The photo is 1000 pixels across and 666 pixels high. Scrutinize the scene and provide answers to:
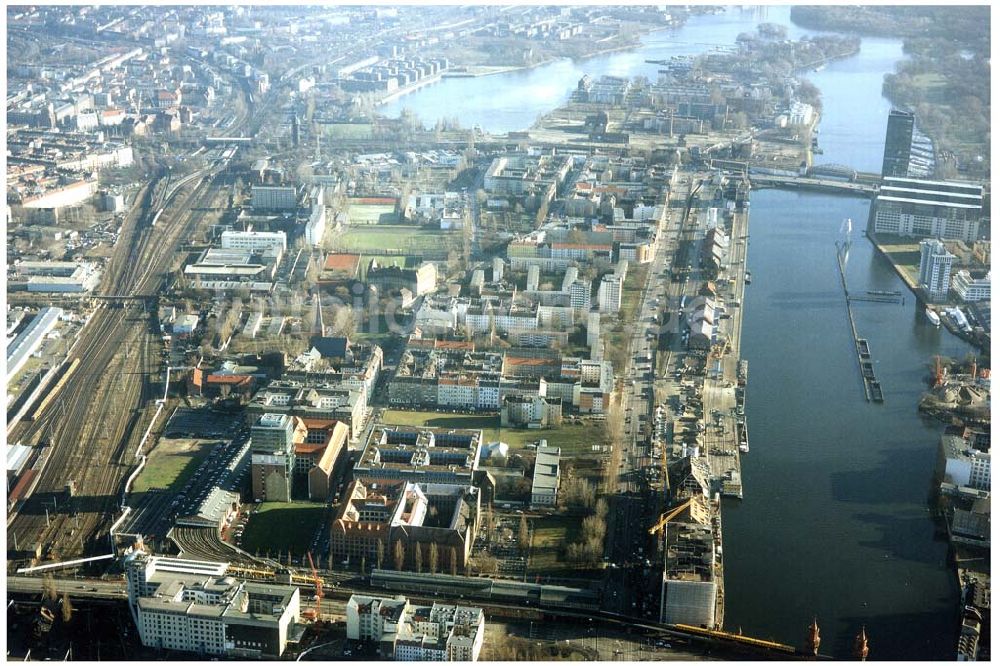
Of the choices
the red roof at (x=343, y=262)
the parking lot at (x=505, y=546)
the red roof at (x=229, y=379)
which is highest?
the red roof at (x=343, y=262)

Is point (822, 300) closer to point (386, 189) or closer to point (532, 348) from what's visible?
point (532, 348)

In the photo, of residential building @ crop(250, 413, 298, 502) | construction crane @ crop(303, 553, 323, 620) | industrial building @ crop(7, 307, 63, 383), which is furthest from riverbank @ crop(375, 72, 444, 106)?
construction crane @ crop(303, 553, 323, 620)

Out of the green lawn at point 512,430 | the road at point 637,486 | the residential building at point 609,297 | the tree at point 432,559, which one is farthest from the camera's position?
the residential building at point 609,297

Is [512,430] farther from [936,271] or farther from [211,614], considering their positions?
[936,271]

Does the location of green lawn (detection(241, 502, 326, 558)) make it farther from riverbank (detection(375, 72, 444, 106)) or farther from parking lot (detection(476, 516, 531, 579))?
riverbank (detection(375, 72, 444, 106))

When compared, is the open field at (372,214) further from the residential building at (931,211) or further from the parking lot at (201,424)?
the residential building at (931,211)

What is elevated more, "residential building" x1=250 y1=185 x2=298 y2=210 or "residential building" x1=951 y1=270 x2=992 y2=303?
"residential building" x1=250 y1=185 x2=298 y2=210

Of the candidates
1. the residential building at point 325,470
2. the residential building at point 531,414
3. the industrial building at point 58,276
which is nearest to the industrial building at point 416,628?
the residential building at point 325,470
